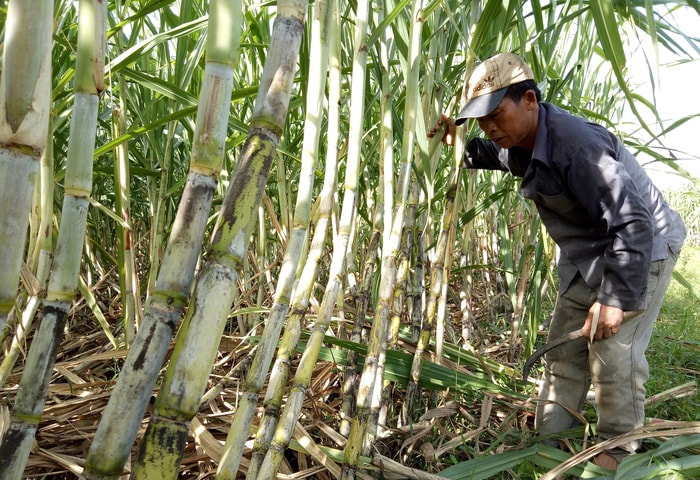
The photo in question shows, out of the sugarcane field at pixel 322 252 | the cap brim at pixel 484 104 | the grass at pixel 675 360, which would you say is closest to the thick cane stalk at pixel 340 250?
the sugarcane field at pixel 322 252

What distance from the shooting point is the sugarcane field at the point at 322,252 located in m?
0.46

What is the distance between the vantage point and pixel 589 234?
55.4 inches

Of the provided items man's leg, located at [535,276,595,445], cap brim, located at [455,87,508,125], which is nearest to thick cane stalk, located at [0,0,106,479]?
cap brim, located at [455,87,508,125]

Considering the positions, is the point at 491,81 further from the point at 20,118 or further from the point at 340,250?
the point at 20,118

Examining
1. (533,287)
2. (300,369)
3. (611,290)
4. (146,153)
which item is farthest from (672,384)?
(146,153)

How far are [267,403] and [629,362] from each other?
965 millimetres

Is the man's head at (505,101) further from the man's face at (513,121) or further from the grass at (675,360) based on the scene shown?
the grass at (675,360)

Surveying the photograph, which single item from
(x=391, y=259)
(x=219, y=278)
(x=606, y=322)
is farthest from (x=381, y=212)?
(x=219, y=278)

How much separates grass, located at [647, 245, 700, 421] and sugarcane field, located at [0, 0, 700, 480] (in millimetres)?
16

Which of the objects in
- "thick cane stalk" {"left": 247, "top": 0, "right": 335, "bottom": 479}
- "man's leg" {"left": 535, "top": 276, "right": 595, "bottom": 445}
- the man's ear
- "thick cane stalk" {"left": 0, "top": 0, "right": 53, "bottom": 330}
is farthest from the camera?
"man's leg" {"left": 535, "top": 276, "right": 595, "bottom": 445}

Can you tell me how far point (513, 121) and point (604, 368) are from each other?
647mm

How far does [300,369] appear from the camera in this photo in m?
0.90

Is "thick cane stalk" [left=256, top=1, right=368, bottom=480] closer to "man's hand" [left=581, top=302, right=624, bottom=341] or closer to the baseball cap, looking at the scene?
the baseball cap

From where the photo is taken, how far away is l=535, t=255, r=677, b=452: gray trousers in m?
1.37
